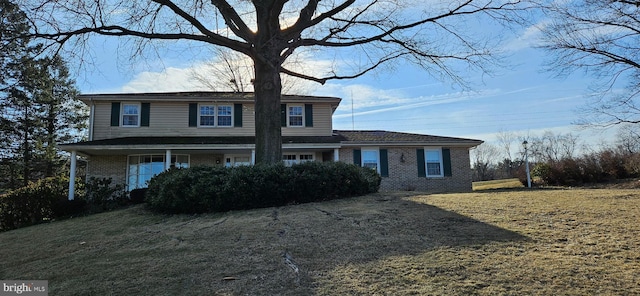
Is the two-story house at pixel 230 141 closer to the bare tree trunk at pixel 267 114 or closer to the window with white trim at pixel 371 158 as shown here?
the window with white trim at pixel 371 158

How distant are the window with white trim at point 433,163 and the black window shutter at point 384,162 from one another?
197 centimetres

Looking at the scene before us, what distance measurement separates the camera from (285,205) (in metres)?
8.20

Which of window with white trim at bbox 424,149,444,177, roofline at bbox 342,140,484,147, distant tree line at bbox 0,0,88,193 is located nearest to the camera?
roofline at bbox 342,140,484,147

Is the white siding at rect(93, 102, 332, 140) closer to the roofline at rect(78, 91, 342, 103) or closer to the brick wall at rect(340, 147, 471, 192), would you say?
the roofline at rect(78, 91, 342, 103)

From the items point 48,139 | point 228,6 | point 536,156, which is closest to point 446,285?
point 228,6

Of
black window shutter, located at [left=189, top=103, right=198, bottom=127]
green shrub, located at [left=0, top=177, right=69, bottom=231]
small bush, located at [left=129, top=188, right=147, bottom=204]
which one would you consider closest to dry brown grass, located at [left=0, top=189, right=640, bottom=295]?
green shrub, located at [left=0, top=177, right=69, bottom=231]

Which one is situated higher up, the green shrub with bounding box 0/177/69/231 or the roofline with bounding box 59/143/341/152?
the roofline with bounding box 59/143/341/152

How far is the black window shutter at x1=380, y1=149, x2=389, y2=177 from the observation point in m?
17.0

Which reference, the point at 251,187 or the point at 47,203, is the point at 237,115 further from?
the point at 251,187

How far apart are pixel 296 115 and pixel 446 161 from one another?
7.54 metres

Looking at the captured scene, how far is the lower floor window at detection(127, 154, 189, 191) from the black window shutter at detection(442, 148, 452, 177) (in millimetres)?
12067

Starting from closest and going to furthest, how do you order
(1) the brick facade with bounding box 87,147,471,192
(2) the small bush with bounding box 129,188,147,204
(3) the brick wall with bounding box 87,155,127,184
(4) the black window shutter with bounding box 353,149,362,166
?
(2) the small bush with bounding box 129,188,147,204 < (3) the brick wall with bounding box 87,155,127,184 < (1) the brick facade with bounding box 87,147,471,192 < (4) the black window shutter with bounding box 353,149,362,166

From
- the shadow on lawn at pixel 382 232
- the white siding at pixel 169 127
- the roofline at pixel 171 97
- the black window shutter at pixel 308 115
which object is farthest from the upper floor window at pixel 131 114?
the shadow on lawn at pixel 382 232

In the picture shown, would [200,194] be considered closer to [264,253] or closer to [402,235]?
[264,253]
